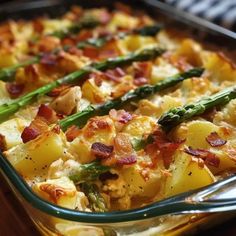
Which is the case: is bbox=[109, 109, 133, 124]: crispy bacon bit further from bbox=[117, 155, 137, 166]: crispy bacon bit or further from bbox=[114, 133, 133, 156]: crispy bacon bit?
bbox=[117, 155, 137, 166]: crispy bacon bit

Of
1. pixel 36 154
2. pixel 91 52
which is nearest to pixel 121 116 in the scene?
pixel 36 154

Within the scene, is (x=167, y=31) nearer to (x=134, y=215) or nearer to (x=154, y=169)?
(x=154, y=169)

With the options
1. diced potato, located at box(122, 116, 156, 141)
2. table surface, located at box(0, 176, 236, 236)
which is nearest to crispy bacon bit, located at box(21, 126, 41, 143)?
table surface, located at box(0, 176, 236, 236)

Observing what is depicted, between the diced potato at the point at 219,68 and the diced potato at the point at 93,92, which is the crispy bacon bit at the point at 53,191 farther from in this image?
the diced potato at the point at 219,68

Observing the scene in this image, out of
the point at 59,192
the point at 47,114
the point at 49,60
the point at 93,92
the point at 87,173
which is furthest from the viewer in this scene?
the point at 49,60

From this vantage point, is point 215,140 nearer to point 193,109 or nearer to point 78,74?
point 193,109
